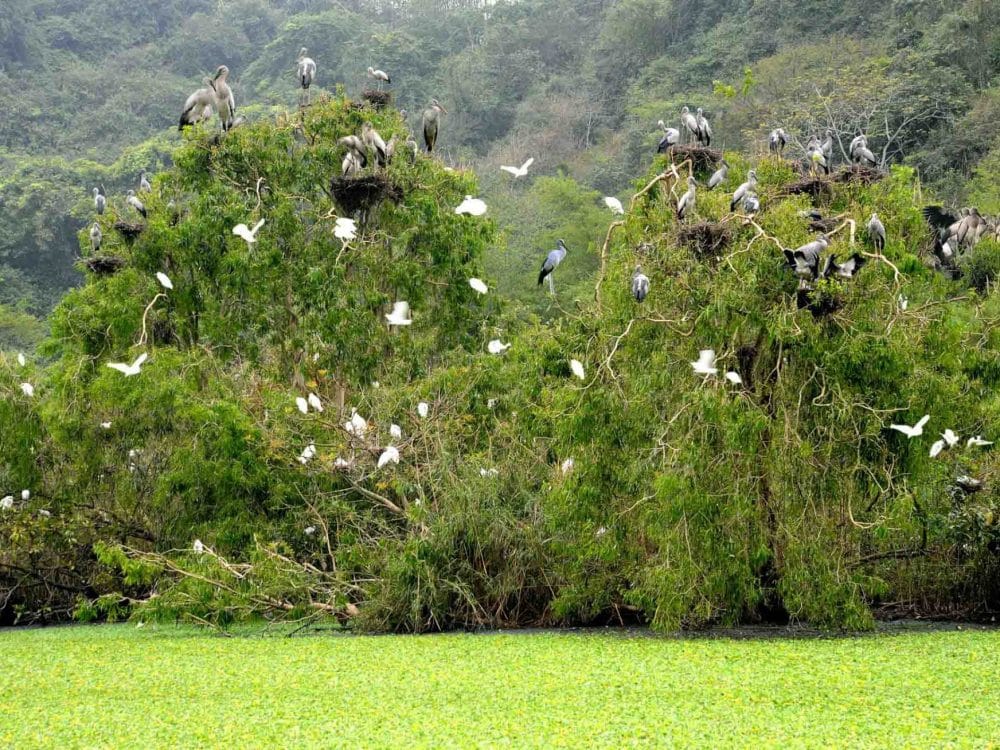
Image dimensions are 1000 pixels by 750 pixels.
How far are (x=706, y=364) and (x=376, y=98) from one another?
6.10 m

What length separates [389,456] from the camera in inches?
306

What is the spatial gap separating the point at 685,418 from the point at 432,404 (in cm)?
273

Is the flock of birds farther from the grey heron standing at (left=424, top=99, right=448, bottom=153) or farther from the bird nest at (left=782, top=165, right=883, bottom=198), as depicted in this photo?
the bird nest at (left=782, top=165, right=883, bottom=198)

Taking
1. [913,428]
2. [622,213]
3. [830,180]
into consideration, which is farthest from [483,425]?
[913,428]

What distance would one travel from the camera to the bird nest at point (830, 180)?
303 inches

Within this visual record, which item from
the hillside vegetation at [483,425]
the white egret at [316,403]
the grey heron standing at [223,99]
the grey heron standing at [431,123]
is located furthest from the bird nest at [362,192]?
the white egret at [316,403]

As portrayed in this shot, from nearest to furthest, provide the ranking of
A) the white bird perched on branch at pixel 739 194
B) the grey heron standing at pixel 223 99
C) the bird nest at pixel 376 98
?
the white bird perched on branch at pixel 739 194, the grey heron standing at pixel 223 99, the bird nest at pixel 376 98

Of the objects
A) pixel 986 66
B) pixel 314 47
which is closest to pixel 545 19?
pixel 314 47

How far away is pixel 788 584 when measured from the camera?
21.2 ft

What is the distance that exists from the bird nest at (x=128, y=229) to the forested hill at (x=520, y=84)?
332 inches

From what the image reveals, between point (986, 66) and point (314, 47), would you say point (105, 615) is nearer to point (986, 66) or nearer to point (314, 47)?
point (986, 66)

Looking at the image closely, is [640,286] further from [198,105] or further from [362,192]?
[198,105]

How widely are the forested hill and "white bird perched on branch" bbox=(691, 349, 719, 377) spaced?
40.8ft

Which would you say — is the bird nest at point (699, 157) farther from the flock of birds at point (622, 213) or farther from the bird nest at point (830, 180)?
the bird nest at point (830, 180)
